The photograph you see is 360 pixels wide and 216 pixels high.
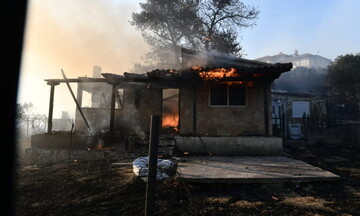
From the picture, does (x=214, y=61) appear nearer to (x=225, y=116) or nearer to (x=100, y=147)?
(x=225, y=116)

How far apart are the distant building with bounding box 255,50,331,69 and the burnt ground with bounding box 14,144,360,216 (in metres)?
58.9

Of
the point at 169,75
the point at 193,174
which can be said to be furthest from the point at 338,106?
the point at 193,174

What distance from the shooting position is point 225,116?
32.5 ft

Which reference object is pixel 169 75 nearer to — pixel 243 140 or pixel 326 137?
pixel 243 140

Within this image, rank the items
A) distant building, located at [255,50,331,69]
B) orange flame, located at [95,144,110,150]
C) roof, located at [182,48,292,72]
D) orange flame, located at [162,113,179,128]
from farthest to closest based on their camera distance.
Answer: distant building, located at [255,50,331,69]
orange flame, located at [162,113,179,128]
roof, located at [182,48,292,72]
orange flame, located at [95,144,110,150]

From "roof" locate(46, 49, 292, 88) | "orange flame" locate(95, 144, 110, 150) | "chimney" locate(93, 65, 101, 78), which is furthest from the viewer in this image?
"chimney" locate(93, 65, 101, 78)

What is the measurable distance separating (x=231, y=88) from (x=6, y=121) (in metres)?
19.2

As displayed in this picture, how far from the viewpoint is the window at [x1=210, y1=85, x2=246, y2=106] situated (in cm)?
997

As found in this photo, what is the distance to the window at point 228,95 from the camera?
9969mm

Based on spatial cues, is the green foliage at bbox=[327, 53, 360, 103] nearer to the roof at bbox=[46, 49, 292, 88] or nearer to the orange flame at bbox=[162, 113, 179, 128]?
the roof at bbox=[46, 49, 292, 88]

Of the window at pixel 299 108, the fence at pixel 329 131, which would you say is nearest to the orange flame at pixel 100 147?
the fence at pixel 329 131

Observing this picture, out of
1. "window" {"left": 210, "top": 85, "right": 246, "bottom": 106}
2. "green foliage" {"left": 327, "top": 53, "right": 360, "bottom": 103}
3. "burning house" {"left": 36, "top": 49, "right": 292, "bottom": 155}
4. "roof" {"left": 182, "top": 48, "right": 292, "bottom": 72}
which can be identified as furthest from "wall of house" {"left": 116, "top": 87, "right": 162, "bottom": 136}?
"green foliage" {"left": 327, "top": 53, "right": 360, "bottom": 103}

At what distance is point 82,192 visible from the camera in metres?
4.92

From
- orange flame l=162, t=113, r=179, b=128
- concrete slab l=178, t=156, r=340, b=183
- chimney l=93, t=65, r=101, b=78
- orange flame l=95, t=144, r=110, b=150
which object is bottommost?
concrete slab l=178, t=156, r=340, b=183
